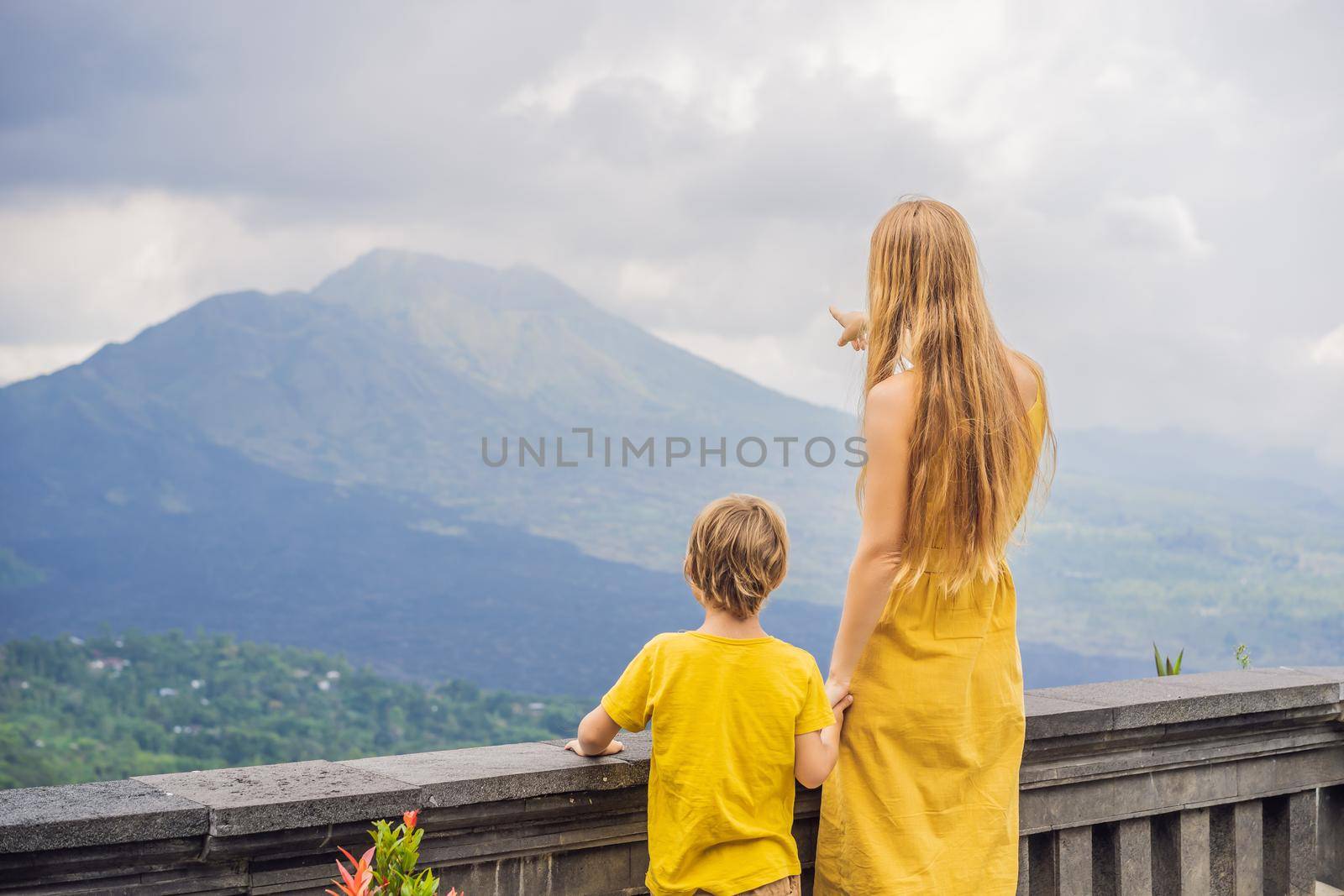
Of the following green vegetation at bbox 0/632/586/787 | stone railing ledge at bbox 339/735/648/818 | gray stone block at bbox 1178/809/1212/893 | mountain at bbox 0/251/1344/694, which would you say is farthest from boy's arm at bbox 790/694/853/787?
mountain at bbox 0/251/1344/694

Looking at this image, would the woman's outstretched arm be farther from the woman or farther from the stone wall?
the stone wall

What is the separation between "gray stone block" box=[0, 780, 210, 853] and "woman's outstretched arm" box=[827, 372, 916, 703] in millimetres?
1146

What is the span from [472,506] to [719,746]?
10859 cm

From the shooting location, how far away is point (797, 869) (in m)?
2.25

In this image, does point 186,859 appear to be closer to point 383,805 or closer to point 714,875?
point 383,805

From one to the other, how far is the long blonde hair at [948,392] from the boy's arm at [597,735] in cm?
58

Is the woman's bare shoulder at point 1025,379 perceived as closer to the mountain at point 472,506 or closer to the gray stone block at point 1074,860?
the gray stone block at point 1074,860

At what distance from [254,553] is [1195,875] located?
106984 mm

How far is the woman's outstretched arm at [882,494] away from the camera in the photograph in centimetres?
221

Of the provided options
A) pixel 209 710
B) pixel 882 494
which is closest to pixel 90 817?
pixel 882 494

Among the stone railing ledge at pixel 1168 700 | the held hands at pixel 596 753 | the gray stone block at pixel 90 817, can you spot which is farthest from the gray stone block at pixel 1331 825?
the gray stone block at pixel 90 817

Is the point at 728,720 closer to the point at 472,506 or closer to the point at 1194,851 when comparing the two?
the point at 1194,851

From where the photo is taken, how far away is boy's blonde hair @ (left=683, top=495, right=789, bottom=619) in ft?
7.08

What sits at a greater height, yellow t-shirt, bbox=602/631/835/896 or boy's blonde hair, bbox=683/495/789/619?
boy's blonde hair, bbox=683/495/789/619
